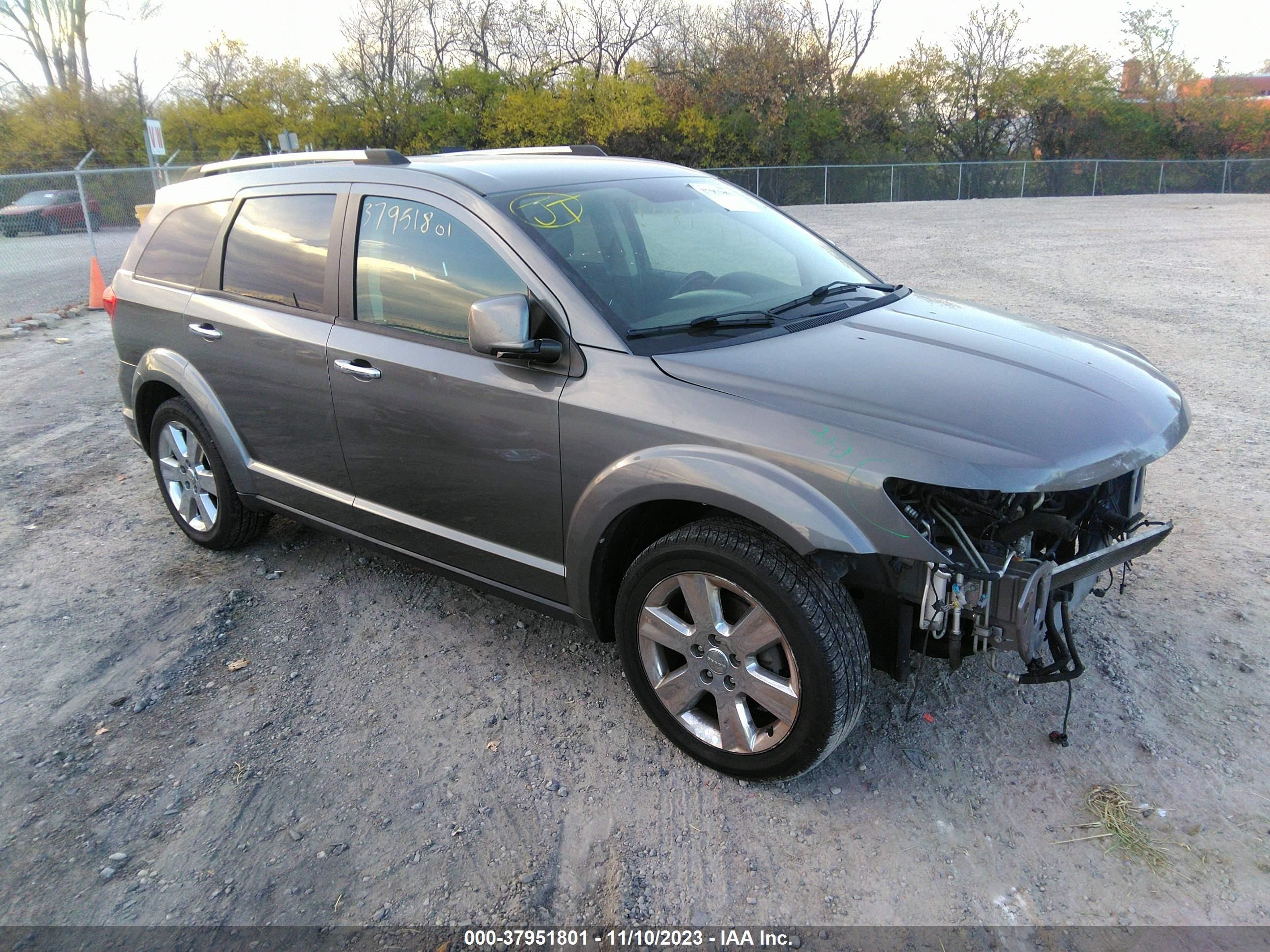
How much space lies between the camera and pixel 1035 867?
8.72ft

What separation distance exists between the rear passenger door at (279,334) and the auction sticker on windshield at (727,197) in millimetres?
1566

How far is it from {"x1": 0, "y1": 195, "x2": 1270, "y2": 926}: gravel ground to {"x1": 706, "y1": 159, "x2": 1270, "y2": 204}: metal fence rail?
27.8 meters

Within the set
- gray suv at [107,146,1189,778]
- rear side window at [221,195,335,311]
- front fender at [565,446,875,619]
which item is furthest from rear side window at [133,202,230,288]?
front fender at [565,446,875,619]

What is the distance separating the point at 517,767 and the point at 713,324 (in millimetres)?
1706

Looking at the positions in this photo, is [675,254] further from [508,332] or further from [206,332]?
[206,332]

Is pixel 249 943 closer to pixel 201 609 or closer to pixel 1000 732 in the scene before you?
pixel 201 609

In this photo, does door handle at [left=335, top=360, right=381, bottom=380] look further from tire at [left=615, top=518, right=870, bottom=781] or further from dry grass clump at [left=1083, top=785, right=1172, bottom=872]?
dry grass clump at [left=1083, top=785, right=1172, bottom=872]

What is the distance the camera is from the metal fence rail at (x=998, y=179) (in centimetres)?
3119

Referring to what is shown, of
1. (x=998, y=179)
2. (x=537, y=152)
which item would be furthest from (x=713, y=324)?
(x=998, y=179)

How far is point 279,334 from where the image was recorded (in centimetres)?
404

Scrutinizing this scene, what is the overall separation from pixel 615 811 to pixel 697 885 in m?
0.40

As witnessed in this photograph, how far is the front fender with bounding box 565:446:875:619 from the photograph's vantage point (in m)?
2.61

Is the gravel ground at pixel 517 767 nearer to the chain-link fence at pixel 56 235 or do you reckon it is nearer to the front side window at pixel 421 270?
the front side window at pixel 421 270

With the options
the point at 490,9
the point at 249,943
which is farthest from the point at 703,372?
the point at 490,9
